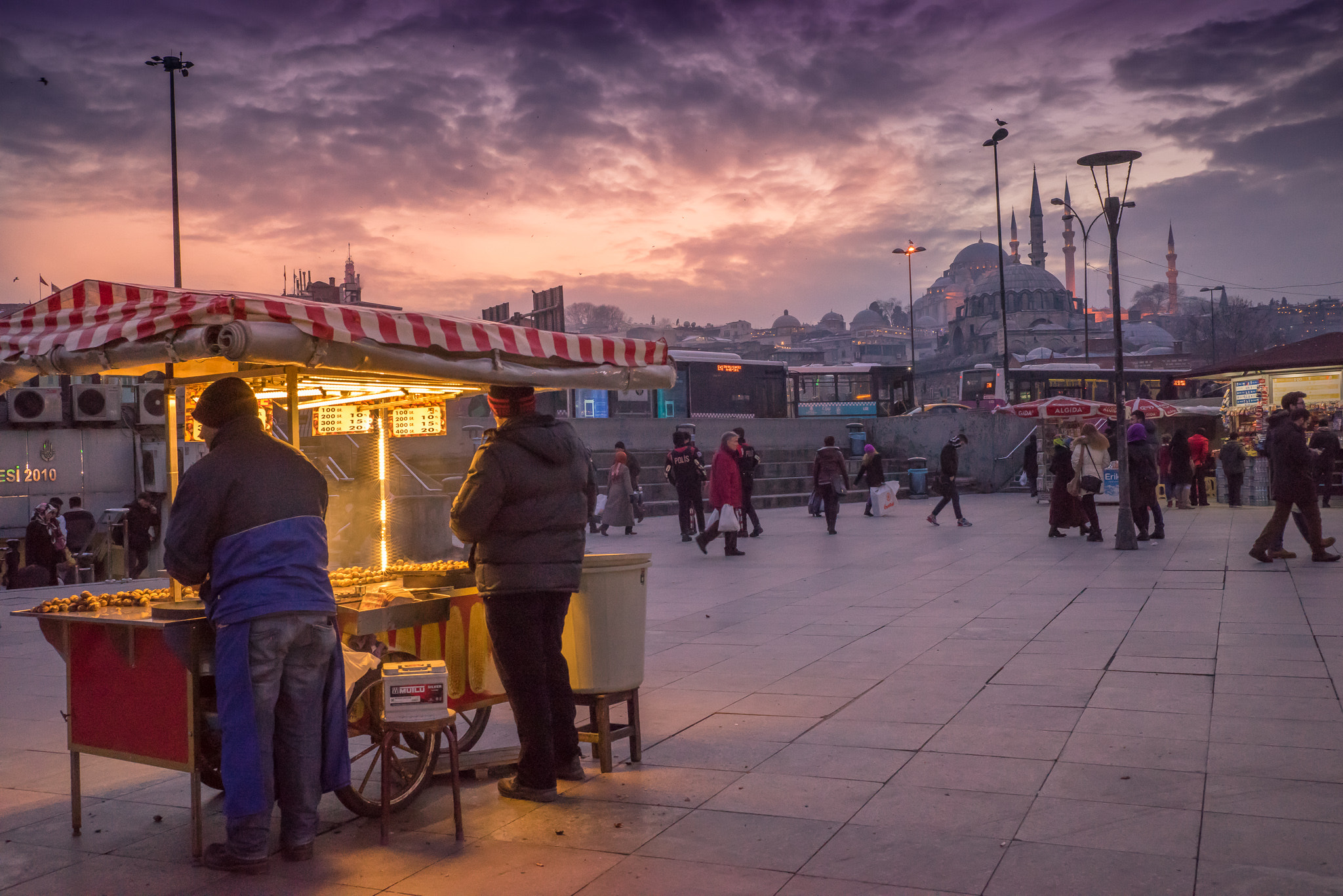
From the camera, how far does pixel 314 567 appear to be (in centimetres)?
417

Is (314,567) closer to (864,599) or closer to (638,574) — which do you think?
(638,574)

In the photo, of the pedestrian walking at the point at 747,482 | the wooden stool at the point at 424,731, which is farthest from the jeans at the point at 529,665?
the pedestrian walking at the point at 747,482

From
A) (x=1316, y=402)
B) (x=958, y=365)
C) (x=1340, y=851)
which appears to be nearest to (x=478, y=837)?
(x=1340, y=851)

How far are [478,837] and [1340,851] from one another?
3114 millimetres

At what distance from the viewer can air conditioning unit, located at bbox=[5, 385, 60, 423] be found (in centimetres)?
2166

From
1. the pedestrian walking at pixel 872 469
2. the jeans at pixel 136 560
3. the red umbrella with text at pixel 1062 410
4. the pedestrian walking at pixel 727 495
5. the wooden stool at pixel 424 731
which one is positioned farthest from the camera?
the red umbrella with text at pixel 1062 410

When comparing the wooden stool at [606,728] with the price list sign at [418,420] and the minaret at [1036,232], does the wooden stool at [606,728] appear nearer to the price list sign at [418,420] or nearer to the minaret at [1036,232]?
the price list sign at [418,420]

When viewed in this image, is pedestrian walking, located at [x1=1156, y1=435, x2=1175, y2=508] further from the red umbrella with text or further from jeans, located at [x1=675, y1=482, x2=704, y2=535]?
jeans, located at [x1=675, y1=482, x2=704, y2=535]

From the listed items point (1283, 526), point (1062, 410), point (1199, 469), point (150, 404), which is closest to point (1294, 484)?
point (1283, 526)

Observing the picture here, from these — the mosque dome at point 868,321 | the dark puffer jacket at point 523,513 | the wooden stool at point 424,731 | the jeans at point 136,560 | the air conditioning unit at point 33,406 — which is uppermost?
the mosque dome at point 868,321

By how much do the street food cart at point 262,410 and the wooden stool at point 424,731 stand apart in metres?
0.10

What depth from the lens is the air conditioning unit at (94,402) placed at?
22.2 m

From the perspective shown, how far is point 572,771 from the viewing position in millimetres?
5039

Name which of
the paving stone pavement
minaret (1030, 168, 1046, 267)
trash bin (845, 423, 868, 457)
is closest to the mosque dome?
minaret (1030, 168, 1046, 267)
